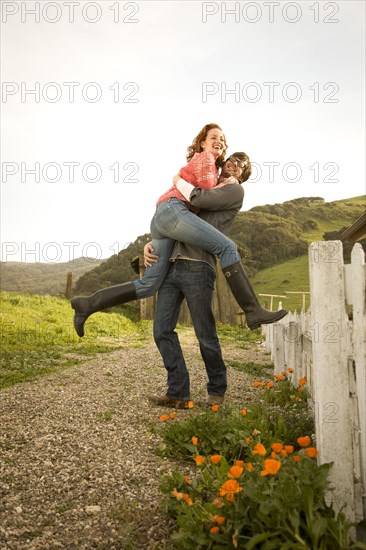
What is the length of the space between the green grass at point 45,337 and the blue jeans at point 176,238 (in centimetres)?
249

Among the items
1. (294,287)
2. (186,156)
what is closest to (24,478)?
(186,156)

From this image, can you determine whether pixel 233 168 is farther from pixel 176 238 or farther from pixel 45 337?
pixel 45 337

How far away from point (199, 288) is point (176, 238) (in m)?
0.46

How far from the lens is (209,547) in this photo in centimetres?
193

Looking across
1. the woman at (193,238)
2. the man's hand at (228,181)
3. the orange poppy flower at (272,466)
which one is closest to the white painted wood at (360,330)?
the orange poppy flower at (272,466)

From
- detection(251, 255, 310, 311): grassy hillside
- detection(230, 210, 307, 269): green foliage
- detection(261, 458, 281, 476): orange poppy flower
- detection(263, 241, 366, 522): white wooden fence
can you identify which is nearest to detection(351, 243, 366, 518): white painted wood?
detection(263, 241, 366, 522): white wooden fence

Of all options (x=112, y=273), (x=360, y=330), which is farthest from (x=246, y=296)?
(x=112, y=273)

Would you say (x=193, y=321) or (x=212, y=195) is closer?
(x=212, y=195)

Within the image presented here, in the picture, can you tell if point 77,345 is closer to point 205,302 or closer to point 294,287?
point 205,302

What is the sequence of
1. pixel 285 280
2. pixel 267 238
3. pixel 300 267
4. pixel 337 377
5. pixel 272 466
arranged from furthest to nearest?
pixel 267 238, pixel 300 267, pixel 285 280, pixel 337 377, pixel 272 466

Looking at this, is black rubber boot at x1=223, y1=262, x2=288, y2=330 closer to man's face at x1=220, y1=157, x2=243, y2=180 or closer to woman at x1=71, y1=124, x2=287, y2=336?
woman at x1=71, y1=124, x2=287, y2=336

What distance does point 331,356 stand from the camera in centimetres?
235

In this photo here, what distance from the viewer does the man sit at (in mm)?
3949

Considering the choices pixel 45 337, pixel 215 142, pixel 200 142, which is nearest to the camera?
pixel 215 142
